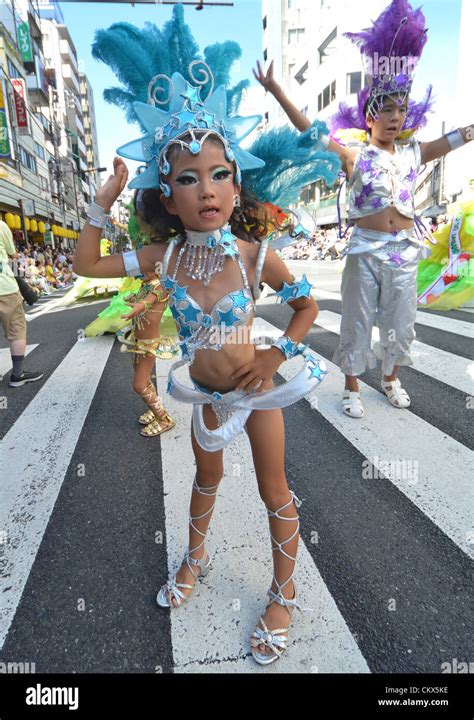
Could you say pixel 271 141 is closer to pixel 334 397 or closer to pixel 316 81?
pixel 334 397

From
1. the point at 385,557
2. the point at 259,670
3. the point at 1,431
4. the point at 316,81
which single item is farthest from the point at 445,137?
the point at 316,81

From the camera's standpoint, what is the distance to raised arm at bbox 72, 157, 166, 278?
155 centimetres

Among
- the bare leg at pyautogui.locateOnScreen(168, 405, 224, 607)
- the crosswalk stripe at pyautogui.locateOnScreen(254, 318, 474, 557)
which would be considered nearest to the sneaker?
the crosswalk stripe at pyautogui.locateOnScreen(254, 318, 474, 557)

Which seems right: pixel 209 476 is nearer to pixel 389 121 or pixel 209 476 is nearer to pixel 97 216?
pixel 97 216

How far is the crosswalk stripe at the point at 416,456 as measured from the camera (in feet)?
7.14

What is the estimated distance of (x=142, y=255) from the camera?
1655 mm

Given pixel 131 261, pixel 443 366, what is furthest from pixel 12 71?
pixel 131 261

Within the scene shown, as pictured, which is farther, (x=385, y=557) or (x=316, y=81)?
→ (x=316, y=81)

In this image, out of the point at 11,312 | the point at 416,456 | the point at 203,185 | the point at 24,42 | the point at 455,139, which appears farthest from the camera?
the point at 24,42

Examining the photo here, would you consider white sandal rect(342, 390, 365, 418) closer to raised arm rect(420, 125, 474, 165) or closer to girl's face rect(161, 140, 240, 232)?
raised arm rect(420, 125, 474, 165)

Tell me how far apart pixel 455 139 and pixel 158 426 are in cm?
303

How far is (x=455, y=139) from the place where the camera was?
3.11 meters

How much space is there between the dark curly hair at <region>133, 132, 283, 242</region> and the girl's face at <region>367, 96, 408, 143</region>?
66.4 inches
